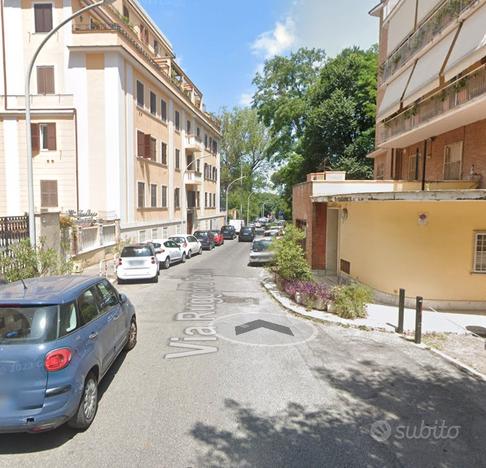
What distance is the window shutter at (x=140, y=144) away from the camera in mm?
23062

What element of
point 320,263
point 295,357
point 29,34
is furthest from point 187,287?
point 29,34

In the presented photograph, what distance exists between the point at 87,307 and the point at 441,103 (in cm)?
1269

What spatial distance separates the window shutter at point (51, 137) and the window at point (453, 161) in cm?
1976

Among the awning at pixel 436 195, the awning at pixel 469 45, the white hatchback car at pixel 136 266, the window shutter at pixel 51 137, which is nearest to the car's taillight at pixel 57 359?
the awning at pixel 436 195

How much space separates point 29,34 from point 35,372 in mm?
23313

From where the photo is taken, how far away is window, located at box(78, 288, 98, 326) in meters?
4.71

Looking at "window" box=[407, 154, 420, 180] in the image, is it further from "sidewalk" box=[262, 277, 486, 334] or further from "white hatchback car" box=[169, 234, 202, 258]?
"white hatchback car" box=[169, 234, 202, 258]

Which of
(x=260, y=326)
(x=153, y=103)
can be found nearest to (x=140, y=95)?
(x=153, y=103)

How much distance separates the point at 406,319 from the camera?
30.7 feet

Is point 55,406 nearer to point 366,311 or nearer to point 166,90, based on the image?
point 366,311

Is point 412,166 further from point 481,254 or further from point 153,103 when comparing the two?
point 153,103

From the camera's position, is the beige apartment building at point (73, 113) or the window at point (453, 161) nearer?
the window at point (453, 161)

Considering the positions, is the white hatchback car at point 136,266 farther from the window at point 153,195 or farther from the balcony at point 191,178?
the balcony at point 191,178

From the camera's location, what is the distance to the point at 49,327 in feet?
13.5
